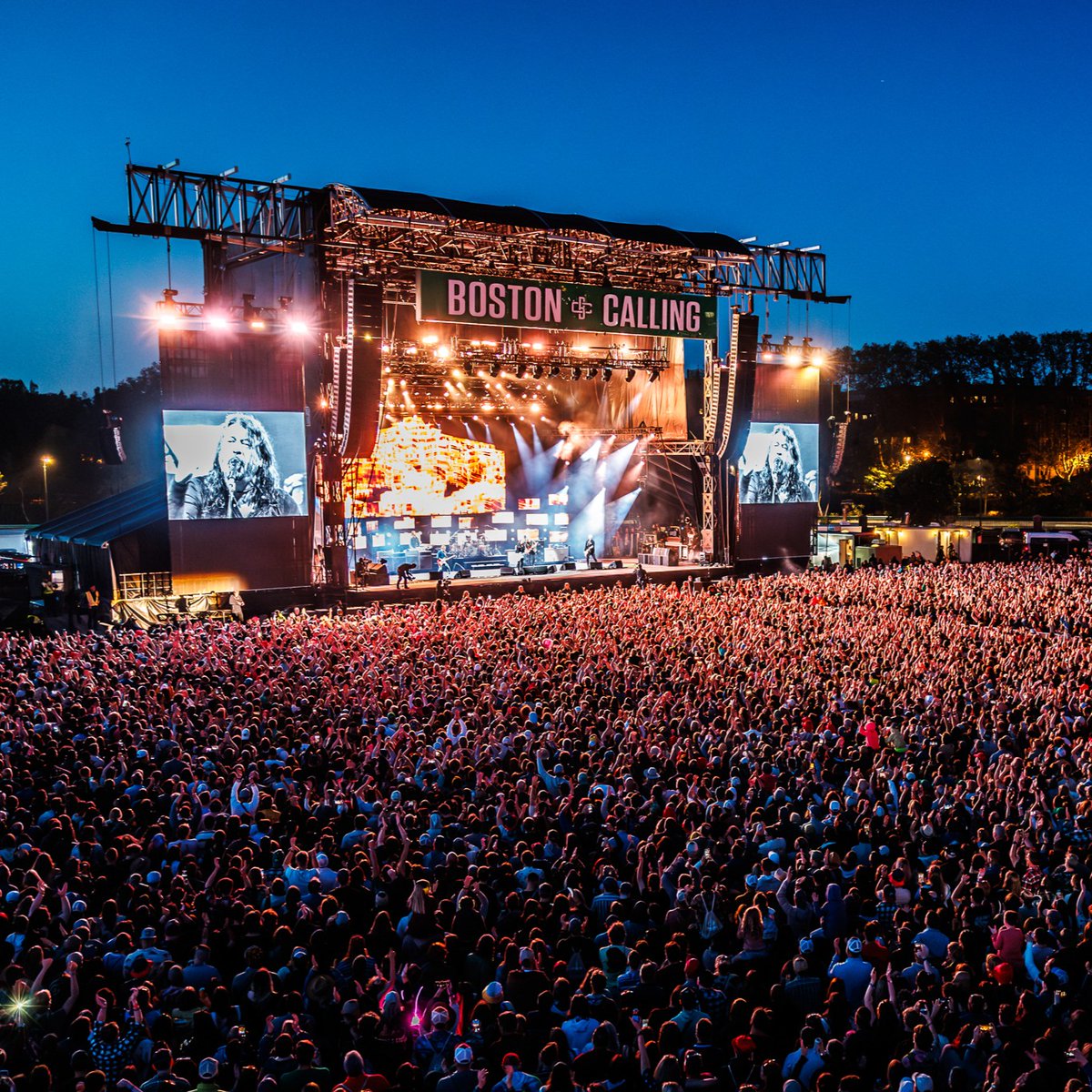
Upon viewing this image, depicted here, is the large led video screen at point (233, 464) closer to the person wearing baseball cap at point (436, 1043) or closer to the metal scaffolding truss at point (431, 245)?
the metal scaffolding truss at point (431, 245)

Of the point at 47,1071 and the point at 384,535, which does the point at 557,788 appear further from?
the point at 384,535

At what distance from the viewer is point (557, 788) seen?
8805 mm

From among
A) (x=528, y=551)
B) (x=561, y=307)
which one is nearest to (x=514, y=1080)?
(x=561, y=307)

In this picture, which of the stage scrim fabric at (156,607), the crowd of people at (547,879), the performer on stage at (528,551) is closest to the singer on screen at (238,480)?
the stage scrim fabric at (156,607)

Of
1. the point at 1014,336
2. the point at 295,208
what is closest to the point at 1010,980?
the point at 295,208

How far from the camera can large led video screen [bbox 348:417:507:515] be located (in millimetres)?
27984

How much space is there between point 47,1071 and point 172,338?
65.1ft

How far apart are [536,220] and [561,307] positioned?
2060 mm

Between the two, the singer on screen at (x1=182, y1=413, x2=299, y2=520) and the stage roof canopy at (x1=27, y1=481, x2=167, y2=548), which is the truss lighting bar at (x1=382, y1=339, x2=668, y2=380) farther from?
the stage roof canopy at (x1=27, y1=481, x2=167, y2=548)

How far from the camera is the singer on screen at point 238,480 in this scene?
75.0ft

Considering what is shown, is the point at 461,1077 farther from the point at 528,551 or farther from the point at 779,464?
the point at 779,464

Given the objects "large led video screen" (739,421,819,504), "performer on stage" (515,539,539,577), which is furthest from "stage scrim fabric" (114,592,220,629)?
"large led video screen" (739,421,819,504)

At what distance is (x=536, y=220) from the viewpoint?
2239 cm

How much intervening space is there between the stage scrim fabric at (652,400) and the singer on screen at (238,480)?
11494 millimetres
